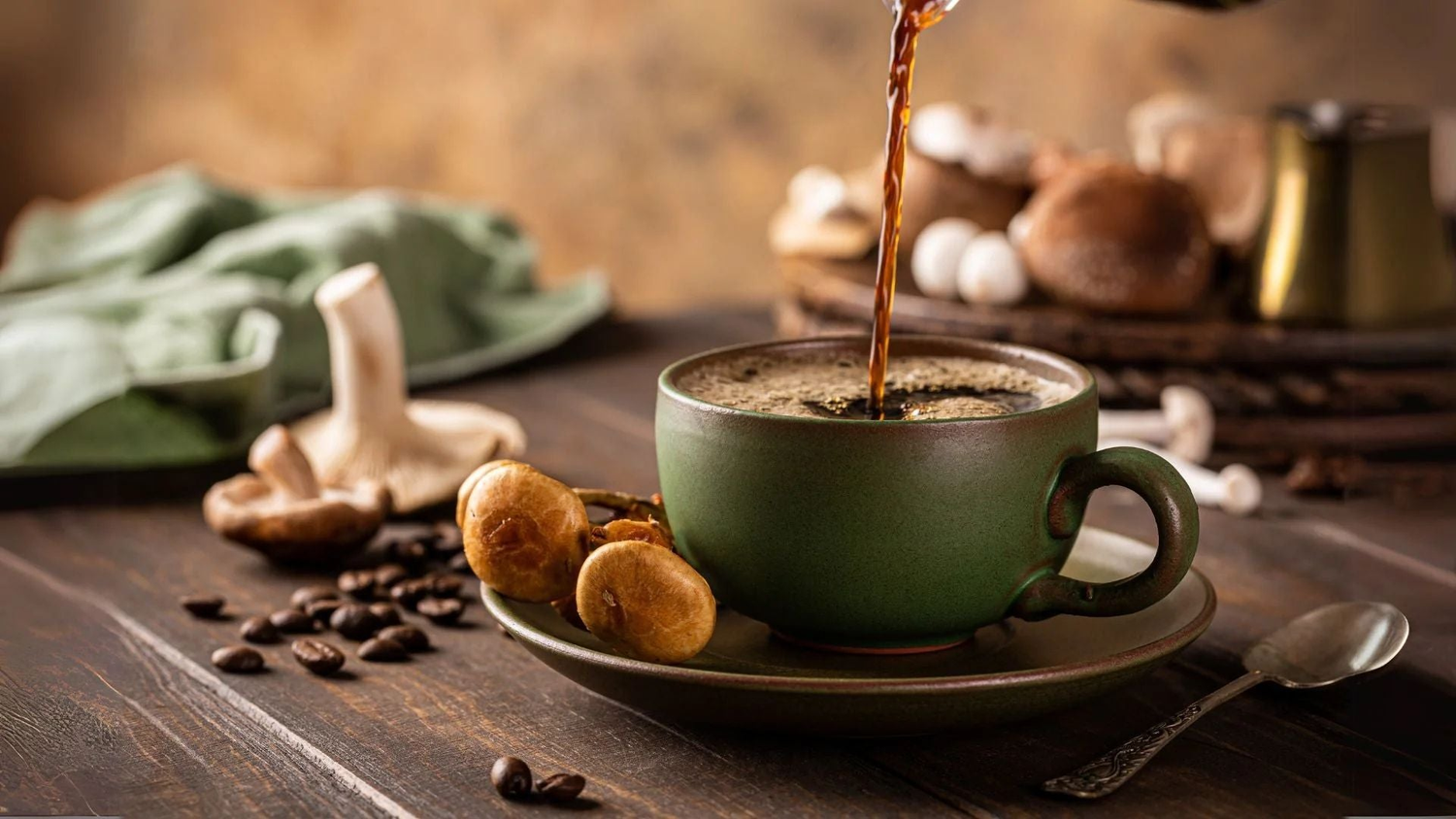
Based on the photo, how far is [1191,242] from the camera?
139 cm

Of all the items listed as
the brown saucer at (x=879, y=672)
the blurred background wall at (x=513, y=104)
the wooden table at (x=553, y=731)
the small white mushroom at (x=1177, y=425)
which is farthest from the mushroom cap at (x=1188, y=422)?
the blurred background wall at (x=513, y=104)

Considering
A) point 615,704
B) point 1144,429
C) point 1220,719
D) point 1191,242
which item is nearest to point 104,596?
point 615,704

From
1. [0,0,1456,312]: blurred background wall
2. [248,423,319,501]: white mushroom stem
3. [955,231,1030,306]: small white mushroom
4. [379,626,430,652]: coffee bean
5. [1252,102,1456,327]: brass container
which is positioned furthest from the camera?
[0,0,1456,312]: blurred background wall

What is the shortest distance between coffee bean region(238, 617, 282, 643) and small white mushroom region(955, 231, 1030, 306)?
785mm

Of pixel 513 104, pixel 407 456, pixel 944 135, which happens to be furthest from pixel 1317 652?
pixel 513 104

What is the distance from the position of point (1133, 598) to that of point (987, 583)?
79 millimetres

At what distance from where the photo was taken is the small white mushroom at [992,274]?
4.71ft

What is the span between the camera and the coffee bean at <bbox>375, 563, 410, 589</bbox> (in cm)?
103

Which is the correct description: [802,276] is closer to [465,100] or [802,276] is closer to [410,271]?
[410,271]

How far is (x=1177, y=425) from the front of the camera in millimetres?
1309

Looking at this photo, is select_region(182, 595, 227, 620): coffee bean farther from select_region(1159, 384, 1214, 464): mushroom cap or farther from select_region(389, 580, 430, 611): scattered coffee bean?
select_region(1159, 384, 1214, 464): mushroom cap

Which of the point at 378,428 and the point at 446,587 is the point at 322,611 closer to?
the point at 446,587

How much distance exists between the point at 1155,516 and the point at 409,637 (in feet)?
1.50

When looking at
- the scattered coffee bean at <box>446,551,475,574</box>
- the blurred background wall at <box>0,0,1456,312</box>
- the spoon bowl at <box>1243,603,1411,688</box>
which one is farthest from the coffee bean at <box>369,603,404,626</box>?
the blurred background wall at <box>0,0,1456,312</box>
